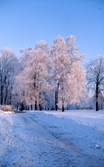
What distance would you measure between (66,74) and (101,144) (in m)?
23.5

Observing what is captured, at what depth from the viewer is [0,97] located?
47.5 m

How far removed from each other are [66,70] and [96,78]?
8.85m

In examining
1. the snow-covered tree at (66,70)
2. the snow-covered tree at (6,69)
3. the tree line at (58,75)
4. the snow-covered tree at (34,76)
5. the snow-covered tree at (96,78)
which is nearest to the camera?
the snow-covered tree at (66,70)

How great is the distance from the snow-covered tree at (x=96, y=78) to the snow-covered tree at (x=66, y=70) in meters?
6.09

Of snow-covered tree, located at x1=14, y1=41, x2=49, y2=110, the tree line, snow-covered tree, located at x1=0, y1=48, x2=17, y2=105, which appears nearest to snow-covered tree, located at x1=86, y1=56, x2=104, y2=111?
the tree line

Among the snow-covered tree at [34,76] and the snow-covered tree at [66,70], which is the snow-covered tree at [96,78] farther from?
the snow-covered tree at [34,76]

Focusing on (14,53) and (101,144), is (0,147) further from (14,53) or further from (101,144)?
(14,53)

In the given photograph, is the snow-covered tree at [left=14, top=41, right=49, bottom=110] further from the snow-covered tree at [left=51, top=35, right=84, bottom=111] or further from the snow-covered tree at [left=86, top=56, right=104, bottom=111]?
the snow-covered tree at [left=86, top=56, right=104, bottom=111]

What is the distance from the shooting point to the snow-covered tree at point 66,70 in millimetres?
30391

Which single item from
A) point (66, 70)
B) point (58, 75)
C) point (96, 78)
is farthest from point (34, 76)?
point (96, 78)

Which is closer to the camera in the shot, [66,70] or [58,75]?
[58,75]

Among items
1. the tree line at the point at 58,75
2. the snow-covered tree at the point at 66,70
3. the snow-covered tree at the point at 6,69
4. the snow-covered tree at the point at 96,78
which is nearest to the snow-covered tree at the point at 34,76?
the tree line at the point at 58,75

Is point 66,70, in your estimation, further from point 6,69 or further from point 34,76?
point 6,69

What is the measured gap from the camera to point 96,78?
37750 mm
